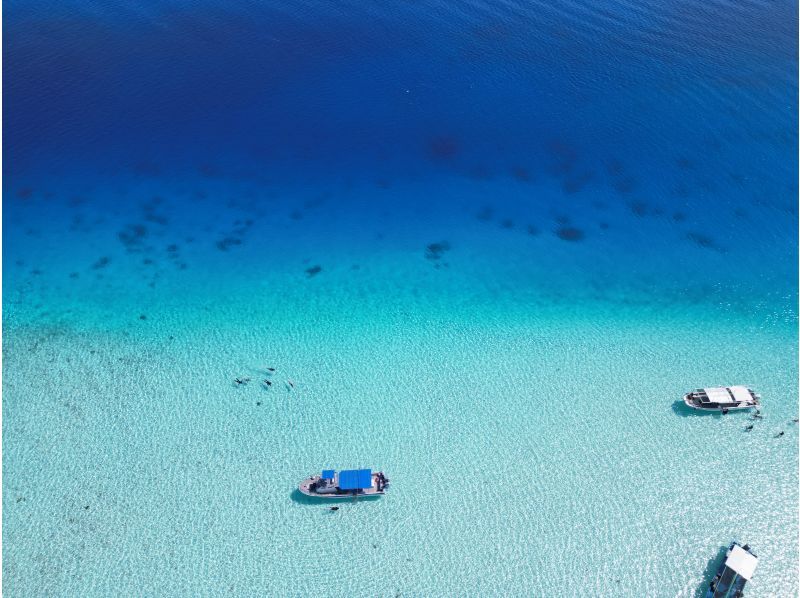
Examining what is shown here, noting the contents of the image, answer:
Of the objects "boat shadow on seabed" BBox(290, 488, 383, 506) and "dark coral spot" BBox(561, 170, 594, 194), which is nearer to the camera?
"boat shadow on seabed" BBox(290, 488, 383, 506)

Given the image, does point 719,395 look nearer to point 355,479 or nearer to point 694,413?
point 694,413

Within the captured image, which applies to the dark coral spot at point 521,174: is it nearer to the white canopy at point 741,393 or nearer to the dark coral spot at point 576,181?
the dark coral spot at point 576,181

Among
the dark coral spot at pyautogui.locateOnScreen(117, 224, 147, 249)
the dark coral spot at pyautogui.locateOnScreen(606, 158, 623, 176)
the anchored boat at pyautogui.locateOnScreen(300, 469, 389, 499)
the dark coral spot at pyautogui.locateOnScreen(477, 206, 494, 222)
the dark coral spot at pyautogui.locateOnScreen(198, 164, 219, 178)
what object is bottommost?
the anchored boat at pyautogui.locateOnScreen(300, 469, 389, 499)

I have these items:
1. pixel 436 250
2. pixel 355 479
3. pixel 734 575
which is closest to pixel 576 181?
pixel 436 250

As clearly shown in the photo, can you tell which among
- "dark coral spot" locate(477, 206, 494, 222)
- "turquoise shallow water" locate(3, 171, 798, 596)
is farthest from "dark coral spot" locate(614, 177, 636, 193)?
"dark coral spot" locate(477, 206, 494, 222)

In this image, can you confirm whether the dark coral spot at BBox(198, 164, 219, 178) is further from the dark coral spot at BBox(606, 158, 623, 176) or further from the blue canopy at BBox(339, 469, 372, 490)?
the dark coral spot at BBox(606, 158, 623, 176)

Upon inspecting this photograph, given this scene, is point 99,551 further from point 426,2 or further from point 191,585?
point 426,2
